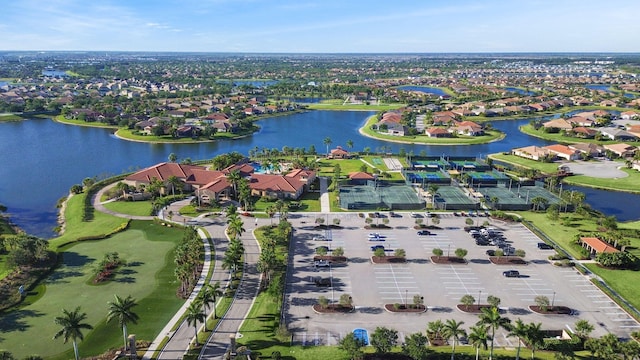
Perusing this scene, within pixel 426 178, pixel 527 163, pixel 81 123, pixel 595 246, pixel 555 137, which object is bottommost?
pixel 595 246

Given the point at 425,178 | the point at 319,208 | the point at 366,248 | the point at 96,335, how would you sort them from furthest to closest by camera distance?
the point at 425,178, the point at 319,208, the point at 366,248, the point at 96,335

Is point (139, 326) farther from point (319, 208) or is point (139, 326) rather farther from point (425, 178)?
point (425, 178)

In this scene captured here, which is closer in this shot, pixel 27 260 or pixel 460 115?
pixel 27 260

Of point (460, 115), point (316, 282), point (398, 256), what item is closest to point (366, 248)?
point (398, 256)

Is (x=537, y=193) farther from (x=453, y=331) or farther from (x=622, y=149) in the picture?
(x=453, y=331)

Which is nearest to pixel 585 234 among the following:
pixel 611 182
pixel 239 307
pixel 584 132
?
pixel 611 182

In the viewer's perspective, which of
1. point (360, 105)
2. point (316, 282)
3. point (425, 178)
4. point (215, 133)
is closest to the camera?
point (316, 282)
